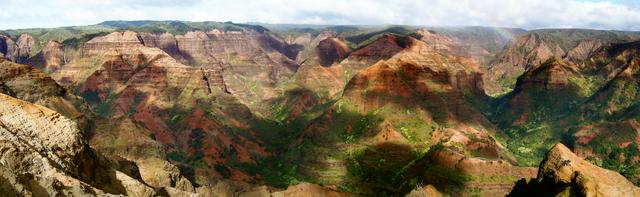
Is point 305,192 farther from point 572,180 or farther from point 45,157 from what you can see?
point 45,157

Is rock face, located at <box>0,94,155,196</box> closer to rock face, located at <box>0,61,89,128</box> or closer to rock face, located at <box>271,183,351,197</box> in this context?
rock face, located at <box>0,61,89,128</box>

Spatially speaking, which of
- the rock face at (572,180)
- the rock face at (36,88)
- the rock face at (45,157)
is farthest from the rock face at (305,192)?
the rock face at (45,157)

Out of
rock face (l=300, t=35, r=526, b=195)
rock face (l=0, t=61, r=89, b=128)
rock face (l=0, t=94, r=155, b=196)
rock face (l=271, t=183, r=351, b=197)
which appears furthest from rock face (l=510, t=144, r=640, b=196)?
rock face (l=0, t=61, r=89, b=128)

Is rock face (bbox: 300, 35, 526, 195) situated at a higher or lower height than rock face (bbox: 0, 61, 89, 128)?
lower

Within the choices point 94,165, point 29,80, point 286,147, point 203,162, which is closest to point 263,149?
point 286,147

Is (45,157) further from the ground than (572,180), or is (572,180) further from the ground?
(45,157)

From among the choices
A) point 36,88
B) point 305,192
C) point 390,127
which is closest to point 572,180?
point 305,192

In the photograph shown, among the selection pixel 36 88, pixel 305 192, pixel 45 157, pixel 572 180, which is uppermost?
pixel 45 157

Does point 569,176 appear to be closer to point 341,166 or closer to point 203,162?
point 341,166
